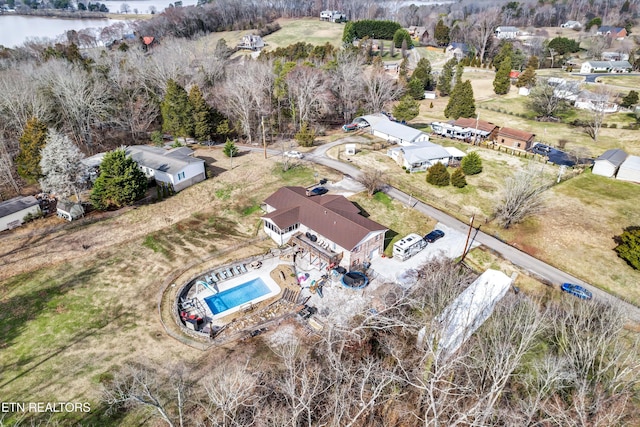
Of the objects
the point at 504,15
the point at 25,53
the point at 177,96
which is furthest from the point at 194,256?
the point at 504,15

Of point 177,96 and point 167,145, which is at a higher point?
point 177,96

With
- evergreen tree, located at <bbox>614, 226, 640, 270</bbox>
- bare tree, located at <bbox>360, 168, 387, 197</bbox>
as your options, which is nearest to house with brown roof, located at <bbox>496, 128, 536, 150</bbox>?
evergreen tree, located at <bbox>614, 226, 640, 270</bbox>

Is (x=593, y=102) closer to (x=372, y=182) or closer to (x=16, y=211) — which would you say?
(x=372, y=182)

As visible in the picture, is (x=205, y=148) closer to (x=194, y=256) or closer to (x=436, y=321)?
(x=194, y=256)

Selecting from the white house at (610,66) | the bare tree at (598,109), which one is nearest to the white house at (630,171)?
the bare tree at (598,109)

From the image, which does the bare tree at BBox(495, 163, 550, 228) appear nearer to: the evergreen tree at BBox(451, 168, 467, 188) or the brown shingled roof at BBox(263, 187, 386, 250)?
the evergreen tree at BBox(451, 168, 467, 188)

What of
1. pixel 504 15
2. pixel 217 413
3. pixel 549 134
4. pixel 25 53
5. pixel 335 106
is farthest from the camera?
pixel 504 15

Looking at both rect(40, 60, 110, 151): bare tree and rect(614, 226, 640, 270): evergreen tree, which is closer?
rect(614, 226, 640, 270): evergreen tree
